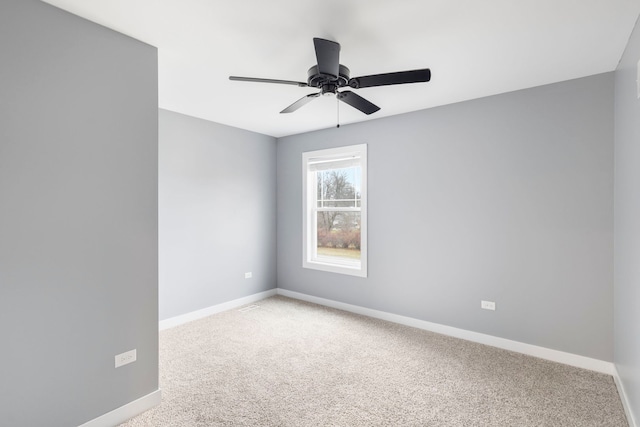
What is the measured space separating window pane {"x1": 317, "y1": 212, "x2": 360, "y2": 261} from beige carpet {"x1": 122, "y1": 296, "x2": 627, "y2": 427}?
1.26 metres

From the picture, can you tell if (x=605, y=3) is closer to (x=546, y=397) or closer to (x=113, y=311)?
(x=546, y=397)

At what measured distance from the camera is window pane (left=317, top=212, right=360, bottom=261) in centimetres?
461

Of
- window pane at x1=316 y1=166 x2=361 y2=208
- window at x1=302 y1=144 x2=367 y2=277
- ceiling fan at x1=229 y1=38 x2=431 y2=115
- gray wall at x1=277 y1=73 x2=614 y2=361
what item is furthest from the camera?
window pane at x1=316 y1=166 x2=361 y2=208

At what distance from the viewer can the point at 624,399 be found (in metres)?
2.30

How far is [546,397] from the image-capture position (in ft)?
7.88

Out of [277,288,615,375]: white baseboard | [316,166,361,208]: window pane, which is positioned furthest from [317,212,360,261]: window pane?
[277,288,615,375]: white baseboard

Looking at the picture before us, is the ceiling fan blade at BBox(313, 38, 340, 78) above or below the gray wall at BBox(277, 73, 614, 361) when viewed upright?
above

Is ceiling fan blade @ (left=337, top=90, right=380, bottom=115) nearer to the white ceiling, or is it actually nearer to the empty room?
the empty room

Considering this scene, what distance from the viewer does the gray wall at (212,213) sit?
12.6 ft

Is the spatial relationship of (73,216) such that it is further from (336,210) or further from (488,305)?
(488,305)

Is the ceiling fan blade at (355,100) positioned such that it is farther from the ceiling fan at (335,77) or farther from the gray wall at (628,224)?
the gray wall at (628,224)

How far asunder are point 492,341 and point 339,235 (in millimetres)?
2307

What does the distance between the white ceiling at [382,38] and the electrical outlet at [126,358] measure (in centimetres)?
216

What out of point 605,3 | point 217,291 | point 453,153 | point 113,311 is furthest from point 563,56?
point 217,291
